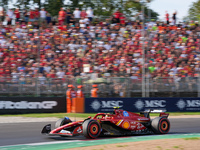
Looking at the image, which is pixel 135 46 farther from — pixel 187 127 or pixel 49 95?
pixel 187 127

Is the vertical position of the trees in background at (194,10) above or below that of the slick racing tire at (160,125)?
above

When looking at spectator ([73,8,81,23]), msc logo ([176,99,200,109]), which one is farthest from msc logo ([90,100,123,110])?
spectator ([73,8,81,23])

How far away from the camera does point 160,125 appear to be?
10.0m

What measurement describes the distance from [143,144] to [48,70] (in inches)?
Answer: 415

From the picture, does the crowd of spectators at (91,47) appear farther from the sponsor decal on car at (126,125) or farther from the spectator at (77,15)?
the sponsor decal on car at (126,125)

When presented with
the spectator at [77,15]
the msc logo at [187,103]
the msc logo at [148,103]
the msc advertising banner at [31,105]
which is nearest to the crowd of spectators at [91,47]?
the spectator at [77,15]

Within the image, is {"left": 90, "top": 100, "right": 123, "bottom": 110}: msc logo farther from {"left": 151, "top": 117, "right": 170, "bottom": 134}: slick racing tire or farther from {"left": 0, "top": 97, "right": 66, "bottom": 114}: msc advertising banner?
{"left": 151, "top": 117, "right": 170, "bottom": 134}: slick racing tire

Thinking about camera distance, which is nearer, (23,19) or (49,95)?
(49,95)

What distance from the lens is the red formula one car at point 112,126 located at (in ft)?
29.1

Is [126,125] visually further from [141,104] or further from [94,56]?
[94,56]

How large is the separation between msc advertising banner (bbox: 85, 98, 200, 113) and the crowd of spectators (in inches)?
51.7

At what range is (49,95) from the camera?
17500 mm

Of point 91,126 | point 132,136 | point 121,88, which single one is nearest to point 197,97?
point 121,88

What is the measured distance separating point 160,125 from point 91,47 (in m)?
10.3
